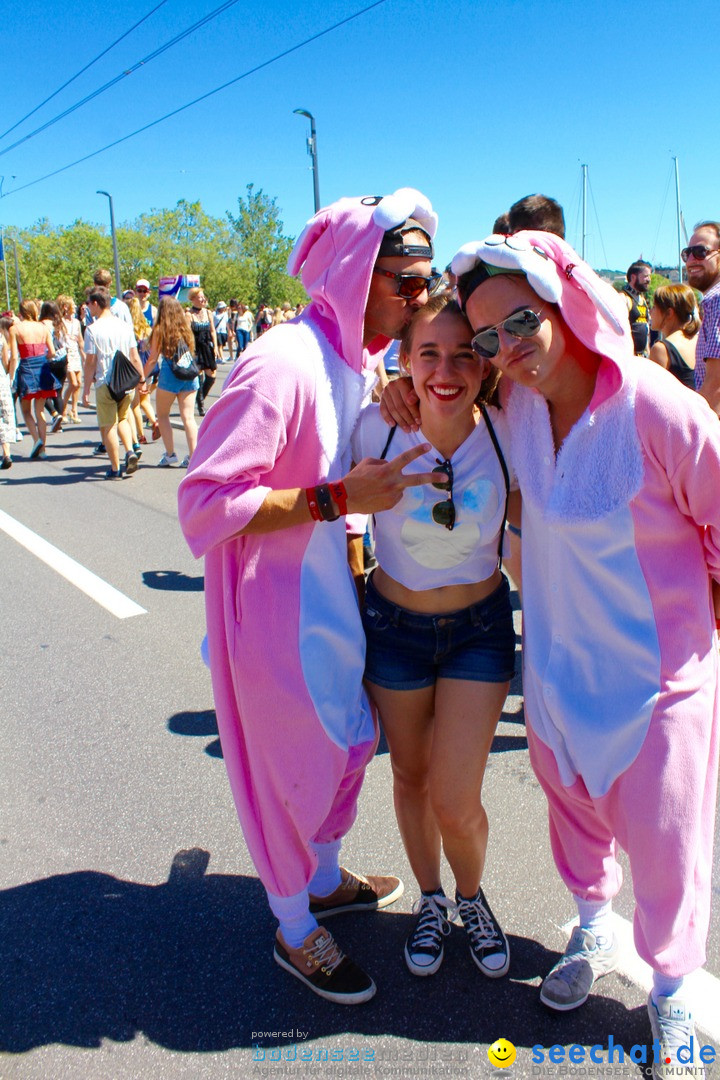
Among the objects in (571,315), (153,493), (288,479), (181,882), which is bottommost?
(181,882)

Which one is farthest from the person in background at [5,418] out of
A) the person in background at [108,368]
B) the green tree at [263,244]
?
the green tree at [263,244]

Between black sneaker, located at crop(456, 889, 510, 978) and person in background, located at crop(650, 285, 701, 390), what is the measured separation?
347cm

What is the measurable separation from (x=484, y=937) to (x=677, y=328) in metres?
3.97

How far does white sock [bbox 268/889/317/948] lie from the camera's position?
6.99 feet

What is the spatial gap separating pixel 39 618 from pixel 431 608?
3.50 meters

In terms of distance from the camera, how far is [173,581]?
216 inches

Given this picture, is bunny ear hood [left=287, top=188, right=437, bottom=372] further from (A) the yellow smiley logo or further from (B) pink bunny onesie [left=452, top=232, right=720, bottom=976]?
(A) the yellow smiley logo

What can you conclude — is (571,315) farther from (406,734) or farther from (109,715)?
(109,715)

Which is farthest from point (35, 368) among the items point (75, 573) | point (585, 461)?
point (585, 461)

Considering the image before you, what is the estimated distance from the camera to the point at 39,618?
488cm

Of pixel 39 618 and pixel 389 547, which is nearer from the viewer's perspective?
pixel 389 547

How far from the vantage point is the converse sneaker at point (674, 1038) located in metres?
1.80

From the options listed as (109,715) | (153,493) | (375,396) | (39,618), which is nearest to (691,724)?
(375,396)

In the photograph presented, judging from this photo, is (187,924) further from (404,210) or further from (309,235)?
(404,210)
